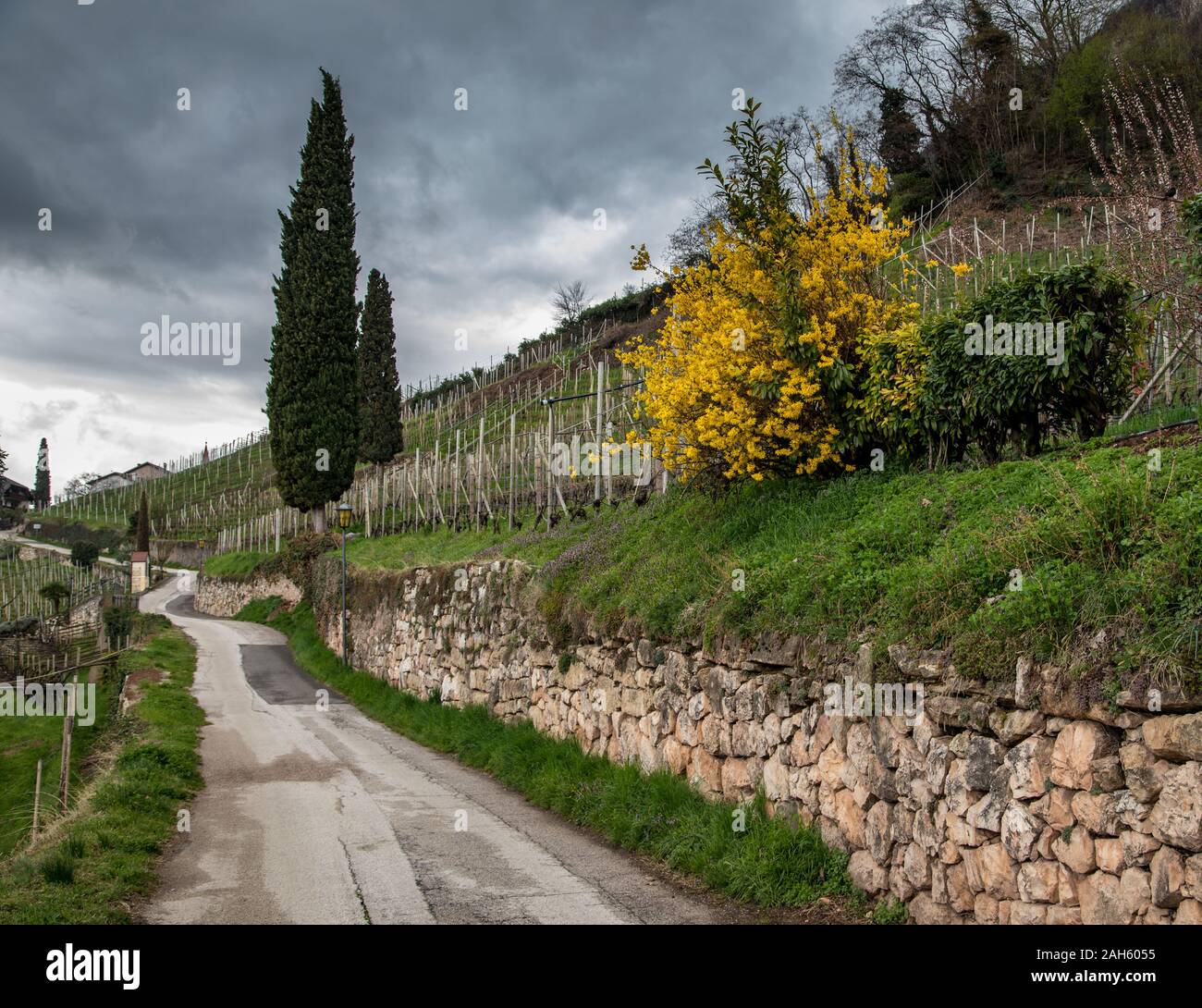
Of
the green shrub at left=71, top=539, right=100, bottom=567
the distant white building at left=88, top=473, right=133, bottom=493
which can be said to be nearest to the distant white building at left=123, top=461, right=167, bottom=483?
the distant white building at left=88, top=473, right=133, bottom=493

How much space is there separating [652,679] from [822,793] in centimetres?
306

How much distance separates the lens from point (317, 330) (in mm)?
33375

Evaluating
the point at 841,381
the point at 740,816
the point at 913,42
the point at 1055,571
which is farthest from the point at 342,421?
the point at 913,42

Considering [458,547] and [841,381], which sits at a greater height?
[841,381]

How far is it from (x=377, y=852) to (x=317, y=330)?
28.1m

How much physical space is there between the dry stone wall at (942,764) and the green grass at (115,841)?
16.5 feet

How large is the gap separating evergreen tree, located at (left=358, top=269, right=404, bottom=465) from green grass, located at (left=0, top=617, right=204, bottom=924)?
2989 centimetres

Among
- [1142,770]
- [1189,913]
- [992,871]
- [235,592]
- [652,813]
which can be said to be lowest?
[652,813]

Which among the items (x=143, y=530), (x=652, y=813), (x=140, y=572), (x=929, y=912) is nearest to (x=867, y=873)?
(x=929, y=912)

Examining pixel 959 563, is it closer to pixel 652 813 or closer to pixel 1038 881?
pixel 1038 881

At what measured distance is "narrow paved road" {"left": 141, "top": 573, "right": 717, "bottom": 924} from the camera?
6930 millimetres
